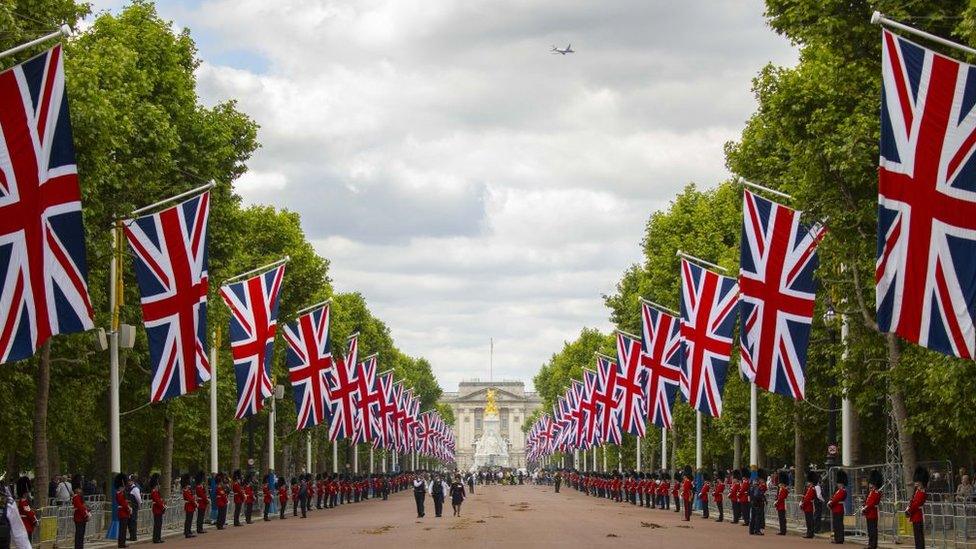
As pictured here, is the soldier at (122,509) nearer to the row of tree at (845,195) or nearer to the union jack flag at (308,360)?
the row of tree at (845,195)

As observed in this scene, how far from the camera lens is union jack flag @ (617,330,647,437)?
64.1 m

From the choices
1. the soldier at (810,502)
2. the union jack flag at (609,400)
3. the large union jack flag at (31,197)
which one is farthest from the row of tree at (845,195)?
the large union jack flag at (31,197)

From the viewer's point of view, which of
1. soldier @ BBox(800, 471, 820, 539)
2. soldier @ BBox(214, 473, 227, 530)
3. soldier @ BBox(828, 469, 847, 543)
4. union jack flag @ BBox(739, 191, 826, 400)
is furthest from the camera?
soldier @ BBox(214, 473, 227, 530)

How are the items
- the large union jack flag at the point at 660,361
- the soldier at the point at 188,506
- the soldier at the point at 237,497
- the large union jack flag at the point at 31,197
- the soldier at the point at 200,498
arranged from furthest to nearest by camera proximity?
1. the large union jack flag at the point at 660,361
2. the soldier at the point at 237,497
3. the soldier at the point at 200,498
4. the soldier at the point at 188,506
5. the large union jack flag at the point at 31,197

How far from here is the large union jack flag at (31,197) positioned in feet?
75.9

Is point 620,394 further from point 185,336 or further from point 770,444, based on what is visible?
point 185,336

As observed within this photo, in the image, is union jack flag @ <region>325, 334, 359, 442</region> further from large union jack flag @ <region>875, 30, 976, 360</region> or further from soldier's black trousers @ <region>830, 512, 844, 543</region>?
large union jack flag @ <region>875, 30, 976, 360</region>

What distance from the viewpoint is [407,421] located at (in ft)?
357

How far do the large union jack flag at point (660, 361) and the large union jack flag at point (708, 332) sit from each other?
22.0ft

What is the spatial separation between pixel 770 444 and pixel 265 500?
22.4 m

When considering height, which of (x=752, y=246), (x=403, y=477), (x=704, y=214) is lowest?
(x=403, y=477)

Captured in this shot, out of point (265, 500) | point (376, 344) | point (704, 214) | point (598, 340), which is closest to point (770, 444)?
point (704, 214)

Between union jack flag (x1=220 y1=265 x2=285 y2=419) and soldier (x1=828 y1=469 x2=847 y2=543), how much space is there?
1833 cm

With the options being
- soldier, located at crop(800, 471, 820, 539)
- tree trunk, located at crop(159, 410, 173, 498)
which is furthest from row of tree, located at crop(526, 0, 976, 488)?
tree trunk, located at crop(159, 410, 173, 498)
